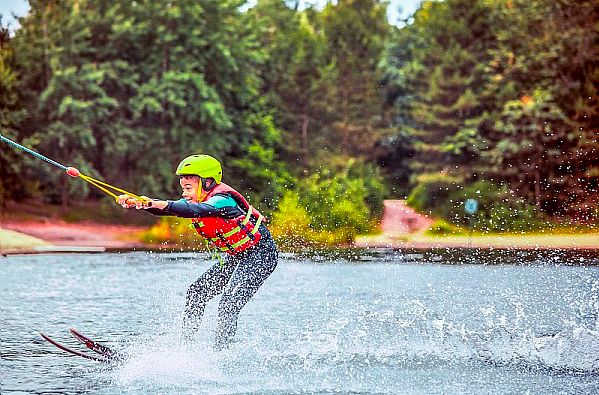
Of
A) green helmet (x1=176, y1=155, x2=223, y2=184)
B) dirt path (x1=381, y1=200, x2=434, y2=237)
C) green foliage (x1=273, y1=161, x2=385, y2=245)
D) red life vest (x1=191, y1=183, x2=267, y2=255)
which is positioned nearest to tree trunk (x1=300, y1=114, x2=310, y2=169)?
green foliage (x1=273, y1=161, x2=385, y2=245)

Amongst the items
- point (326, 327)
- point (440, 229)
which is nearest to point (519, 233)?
point (440, 229)

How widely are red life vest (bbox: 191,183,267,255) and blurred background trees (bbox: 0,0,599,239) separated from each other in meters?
22.1

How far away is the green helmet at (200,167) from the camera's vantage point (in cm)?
796

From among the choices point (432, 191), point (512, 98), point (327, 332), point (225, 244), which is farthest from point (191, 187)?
point (432, 191)

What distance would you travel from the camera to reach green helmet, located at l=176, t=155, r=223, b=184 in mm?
7961

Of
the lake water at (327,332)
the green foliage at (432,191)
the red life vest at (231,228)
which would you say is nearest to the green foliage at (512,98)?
the green foliage at (432,191)

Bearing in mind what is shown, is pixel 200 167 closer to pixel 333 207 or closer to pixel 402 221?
pixel 333 207

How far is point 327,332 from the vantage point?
33.7 ft

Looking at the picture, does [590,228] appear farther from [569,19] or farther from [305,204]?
[305,204]

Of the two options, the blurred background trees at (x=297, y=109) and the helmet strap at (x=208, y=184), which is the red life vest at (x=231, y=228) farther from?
the blurred background trees at (x=297, y=109)

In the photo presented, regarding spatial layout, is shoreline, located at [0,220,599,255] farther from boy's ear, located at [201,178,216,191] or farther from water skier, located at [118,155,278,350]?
boy's ear, located at [201,178,216,191]

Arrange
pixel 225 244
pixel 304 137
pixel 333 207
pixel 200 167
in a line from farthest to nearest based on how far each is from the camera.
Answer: pixel 304 137
pixel 333 207
pixel 225 244
pixel 200 167

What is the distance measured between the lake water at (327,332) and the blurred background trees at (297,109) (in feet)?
47.9

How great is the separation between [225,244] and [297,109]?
34638 mm
